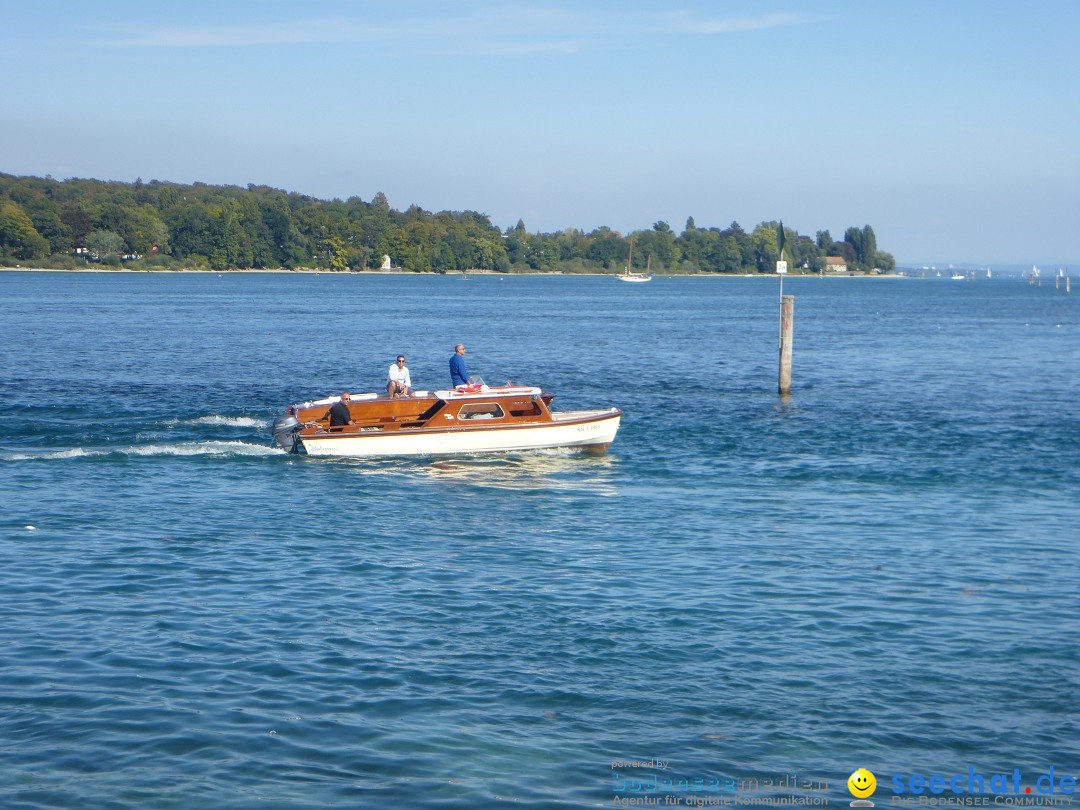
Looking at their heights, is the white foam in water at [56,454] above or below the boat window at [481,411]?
below

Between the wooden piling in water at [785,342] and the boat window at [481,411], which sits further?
the wooden piling in water at [785,342]

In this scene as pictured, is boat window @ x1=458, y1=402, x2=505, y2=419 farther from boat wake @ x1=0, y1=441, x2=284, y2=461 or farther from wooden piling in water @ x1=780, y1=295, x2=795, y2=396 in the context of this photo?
wooden piling in water @ x1=780, y1=295, x2=795, y2=396

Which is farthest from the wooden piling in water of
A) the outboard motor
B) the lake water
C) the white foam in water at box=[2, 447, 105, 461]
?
the white foam in water at box=[2, 447, 105, 461]

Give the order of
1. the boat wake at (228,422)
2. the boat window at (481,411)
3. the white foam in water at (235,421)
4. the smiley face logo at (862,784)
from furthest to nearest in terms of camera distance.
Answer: the white foam in water at (235,421) → the boat wake at (228,422) → the boat window at (481,411) → the smiley face logo at (862,784)

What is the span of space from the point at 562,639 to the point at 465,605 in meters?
2.13

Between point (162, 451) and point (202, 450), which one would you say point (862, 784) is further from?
point (162, 451)

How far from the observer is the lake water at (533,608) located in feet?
40.5

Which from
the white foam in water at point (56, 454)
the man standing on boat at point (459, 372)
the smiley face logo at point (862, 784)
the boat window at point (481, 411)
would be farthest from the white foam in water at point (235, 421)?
the smiley face logo at point (862, 784)

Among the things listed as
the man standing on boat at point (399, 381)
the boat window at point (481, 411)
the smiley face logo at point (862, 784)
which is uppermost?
the man standing on boat at point (399, 381)

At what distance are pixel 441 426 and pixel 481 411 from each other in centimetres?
118

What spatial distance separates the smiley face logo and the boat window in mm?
19487

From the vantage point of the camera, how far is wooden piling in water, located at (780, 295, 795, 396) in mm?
41938

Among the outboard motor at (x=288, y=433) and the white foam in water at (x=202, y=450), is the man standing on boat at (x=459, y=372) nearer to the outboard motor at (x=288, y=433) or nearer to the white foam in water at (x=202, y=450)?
the outboard motor at (x=288, y=433)

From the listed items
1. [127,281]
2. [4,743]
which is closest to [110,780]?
[4,743]
